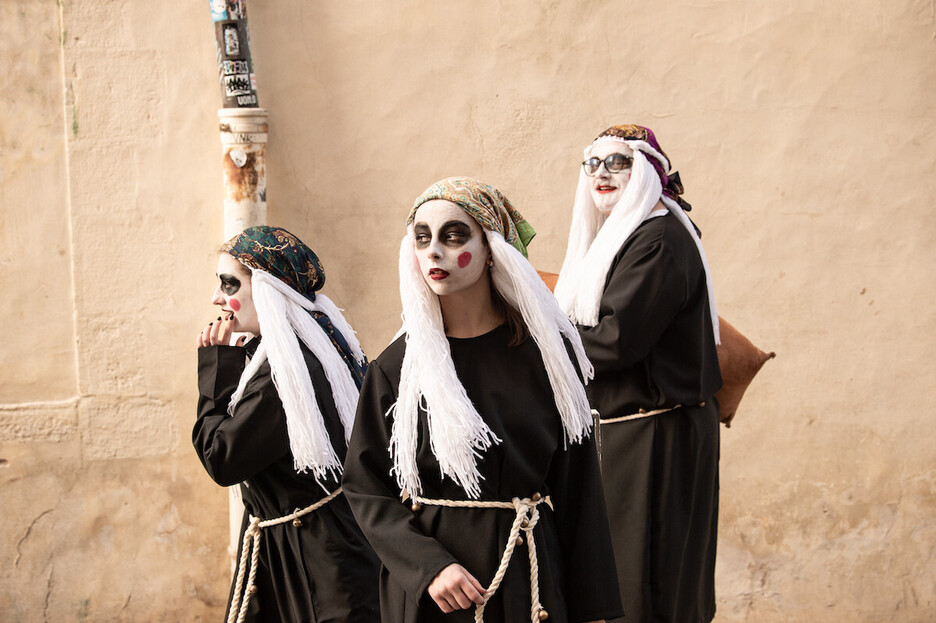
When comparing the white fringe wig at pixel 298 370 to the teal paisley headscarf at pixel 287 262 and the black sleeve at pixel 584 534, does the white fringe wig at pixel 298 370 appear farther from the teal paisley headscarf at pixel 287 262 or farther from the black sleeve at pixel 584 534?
the black sleeve at pixel 584 534

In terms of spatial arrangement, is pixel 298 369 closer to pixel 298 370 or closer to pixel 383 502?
pixel 298 370

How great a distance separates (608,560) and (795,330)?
298 centimetres

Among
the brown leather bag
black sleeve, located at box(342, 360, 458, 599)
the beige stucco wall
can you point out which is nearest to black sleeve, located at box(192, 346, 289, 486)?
black sleeve, located at box(342, 360, 458, 599)

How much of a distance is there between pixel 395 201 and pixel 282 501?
2.15m

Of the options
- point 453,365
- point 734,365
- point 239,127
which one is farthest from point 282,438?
point 239,127

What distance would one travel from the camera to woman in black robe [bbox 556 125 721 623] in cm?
373

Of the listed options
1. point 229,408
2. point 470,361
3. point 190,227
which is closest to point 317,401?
point 229,408

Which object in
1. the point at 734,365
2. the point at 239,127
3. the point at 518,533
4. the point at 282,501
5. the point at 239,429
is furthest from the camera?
the point at 239,127

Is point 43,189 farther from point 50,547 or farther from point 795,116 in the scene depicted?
point 795,116

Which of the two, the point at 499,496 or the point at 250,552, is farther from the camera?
the point at 250,552

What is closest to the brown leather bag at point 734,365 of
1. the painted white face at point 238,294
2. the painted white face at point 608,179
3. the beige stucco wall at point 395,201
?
the painted white face at point 608,179

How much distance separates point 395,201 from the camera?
500 cm

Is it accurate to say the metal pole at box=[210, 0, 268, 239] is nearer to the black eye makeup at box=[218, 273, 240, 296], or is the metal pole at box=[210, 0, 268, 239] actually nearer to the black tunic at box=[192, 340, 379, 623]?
the black eye makeup at box=[218, 273, 240, 296]

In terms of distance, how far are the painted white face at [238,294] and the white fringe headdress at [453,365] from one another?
0.86 metres
